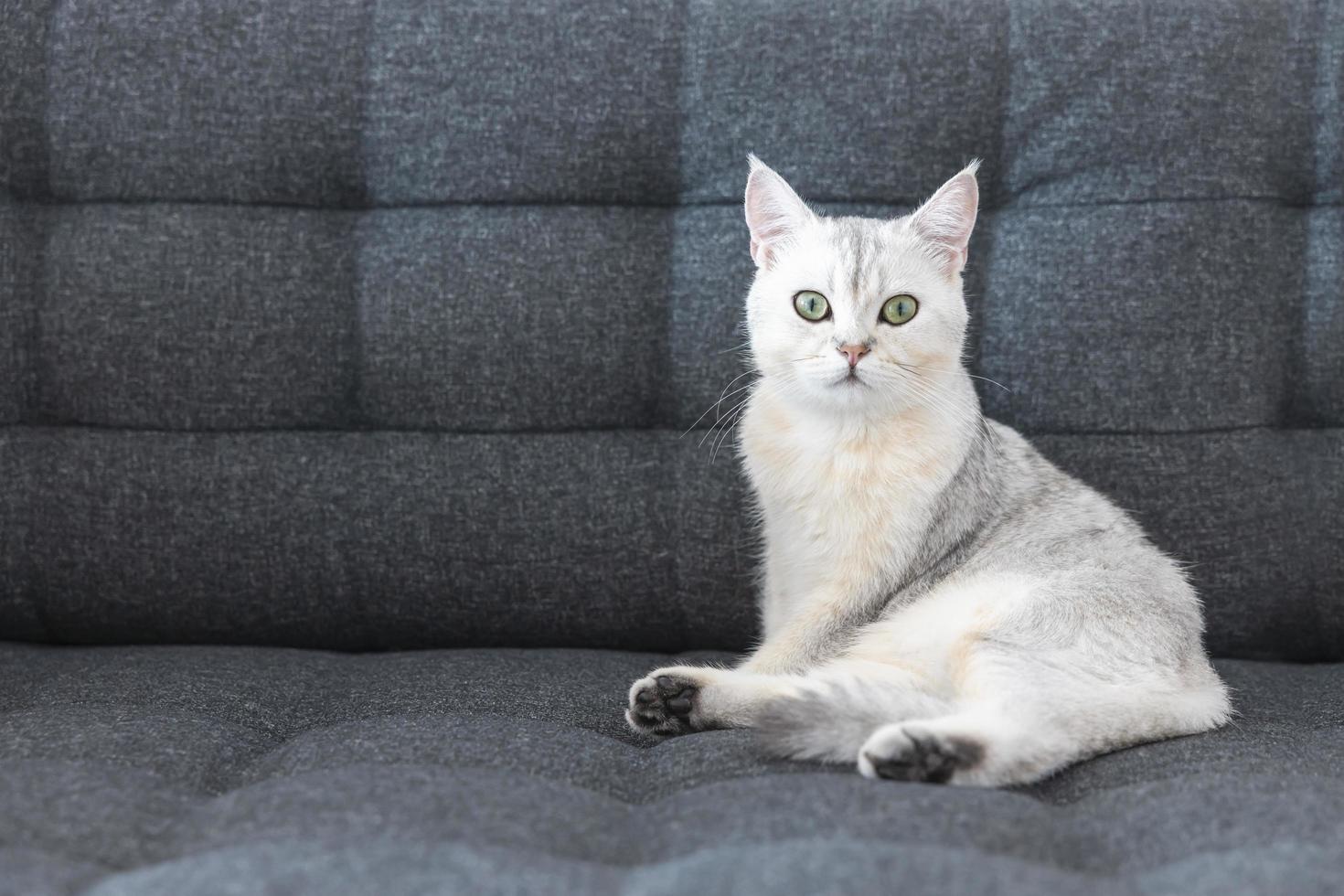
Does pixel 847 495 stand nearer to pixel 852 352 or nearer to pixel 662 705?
pixel 852 352

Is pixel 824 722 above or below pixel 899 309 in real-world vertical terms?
below

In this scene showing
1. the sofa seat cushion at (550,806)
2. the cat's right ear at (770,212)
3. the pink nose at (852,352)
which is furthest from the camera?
the cat's right ear at (770,212)

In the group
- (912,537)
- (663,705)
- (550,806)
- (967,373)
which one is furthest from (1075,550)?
(550,806)

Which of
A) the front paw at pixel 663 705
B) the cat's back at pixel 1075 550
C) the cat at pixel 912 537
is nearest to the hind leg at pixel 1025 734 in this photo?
the cat at pixel 912 537

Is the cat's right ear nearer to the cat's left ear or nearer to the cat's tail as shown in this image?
the cat's left ear

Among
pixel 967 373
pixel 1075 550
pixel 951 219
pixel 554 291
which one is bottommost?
pixel 1075 550

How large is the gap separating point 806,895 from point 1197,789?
50 centimetres

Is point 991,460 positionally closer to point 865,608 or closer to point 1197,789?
point 865,608

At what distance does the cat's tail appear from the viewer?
1295mm

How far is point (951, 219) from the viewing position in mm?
1744

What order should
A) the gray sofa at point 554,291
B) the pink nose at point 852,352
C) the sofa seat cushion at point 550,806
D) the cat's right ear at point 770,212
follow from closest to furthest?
the sofa seat cushion at point 550,806
the pink nose at point 852,352
the cat's right ear at point 770,212
the gray sofa at point 554,291

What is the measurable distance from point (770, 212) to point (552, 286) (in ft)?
1.32

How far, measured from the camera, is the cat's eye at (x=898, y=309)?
1700 millimetres

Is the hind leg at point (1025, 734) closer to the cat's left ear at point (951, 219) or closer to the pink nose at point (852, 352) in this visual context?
the pink nose at point (852, 352)
